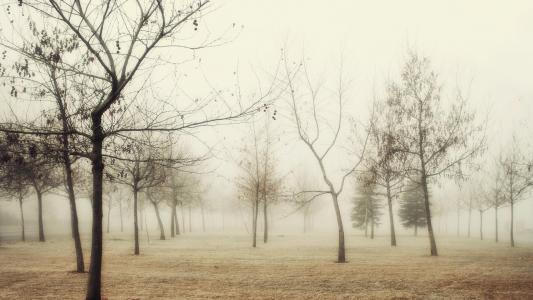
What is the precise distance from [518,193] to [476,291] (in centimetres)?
2305

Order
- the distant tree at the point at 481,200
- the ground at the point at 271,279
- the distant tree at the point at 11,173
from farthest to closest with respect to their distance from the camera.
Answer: the distant tree at the point at 481,200 < the ground at the point at 271,279 < the distant tree at the point at 11,173

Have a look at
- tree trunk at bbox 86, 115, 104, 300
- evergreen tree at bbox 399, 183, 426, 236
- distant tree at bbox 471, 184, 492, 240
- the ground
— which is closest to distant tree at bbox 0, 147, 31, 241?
tree trunk at bbox 86, 115, 104, 300

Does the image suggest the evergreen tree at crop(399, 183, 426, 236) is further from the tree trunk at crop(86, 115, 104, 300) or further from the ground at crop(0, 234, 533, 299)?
the tree trunk at crop(86, 115, 104, 300)

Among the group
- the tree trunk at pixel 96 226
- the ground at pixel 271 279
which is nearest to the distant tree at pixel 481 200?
Answer: the ground at pixel 271 279

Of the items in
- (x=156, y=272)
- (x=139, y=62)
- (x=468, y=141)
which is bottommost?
(x=156, y=272)

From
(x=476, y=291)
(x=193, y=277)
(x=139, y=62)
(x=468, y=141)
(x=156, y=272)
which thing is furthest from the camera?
(x=468, y=141)

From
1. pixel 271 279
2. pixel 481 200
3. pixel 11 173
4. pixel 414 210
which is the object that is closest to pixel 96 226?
pixel 11 173

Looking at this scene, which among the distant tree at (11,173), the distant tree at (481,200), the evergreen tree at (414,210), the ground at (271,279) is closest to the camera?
the distant tree at (11,173)

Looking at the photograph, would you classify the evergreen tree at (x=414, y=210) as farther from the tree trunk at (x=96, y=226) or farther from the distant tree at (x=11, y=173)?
the tree trunk at (x=96, y=226)

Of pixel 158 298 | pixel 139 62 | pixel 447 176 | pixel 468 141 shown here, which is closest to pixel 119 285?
pixel 158 298

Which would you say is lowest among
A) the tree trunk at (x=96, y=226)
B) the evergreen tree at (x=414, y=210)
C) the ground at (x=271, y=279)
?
the evergreen tree at (x=414, y=210)

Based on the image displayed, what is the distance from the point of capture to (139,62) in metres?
8.36

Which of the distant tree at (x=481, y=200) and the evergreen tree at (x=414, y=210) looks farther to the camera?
the evergreen tree at (x=414, y=210)

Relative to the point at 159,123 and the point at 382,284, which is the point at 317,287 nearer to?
the point at 382,284
